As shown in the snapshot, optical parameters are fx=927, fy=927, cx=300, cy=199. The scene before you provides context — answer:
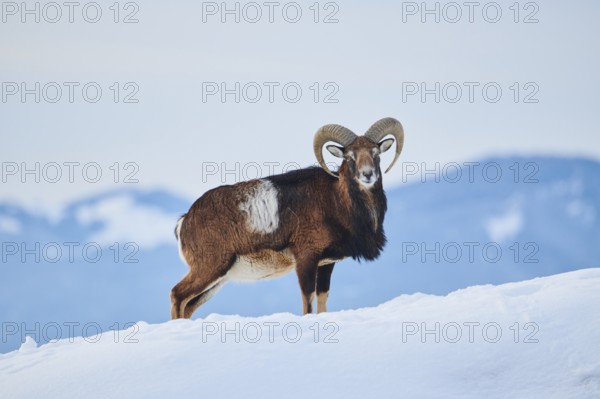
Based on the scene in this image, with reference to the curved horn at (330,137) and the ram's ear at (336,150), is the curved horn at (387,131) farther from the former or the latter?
the ram's ear at (336,150)

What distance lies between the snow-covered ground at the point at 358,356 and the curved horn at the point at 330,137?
3973mm

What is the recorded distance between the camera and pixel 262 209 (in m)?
17.0

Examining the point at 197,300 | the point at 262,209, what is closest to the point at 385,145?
the point at 262,209

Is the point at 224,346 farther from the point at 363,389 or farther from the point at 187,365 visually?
the point at 363,389

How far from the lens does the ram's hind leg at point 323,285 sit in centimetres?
1692

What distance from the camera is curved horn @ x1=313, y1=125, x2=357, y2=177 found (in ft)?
57.3

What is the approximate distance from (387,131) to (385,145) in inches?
16.0

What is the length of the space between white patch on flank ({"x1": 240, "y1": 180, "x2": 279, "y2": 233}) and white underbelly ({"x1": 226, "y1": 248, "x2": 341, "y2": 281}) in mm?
469

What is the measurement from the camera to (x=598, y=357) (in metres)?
→ 12.4

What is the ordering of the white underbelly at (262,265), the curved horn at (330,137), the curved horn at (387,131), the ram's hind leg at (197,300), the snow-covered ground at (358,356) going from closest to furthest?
the snow-covered ground at (358,356), the white underbelly at (262,265), the ram's hind leg at (197,300), the curved horn at (330,137), the curved horn at (387,131)

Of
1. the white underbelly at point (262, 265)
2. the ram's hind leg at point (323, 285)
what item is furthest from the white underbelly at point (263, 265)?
the ram's hind leg at point (323, 285)

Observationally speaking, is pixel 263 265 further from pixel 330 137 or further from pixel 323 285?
pixel 330 137

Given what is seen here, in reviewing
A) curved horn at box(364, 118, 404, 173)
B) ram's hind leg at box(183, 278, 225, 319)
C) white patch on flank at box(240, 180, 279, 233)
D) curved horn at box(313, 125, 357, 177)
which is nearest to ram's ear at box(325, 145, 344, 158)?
curved horn at box(313, 125, 357, 177)

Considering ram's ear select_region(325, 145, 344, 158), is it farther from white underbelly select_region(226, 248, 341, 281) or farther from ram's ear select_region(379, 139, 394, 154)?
white underbelly select_region(226, 248, 341, 281)
